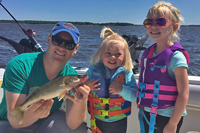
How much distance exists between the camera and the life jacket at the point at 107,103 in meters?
2.60

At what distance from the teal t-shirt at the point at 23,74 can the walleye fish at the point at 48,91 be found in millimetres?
267

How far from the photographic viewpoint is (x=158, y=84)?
223cm

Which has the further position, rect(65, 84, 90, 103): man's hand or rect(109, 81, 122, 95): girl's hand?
rect(109, 81, 122, 95): girl's hand

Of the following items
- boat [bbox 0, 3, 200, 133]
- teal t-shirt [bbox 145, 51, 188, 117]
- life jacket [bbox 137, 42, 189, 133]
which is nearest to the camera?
teal t-shirt [bbox 145, 51, 188, 117]

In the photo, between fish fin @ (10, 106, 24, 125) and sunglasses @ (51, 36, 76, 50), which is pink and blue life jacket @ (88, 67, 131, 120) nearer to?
Result: sunglasses @ (51, 36, 76, 50)

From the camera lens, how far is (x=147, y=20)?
2316mm

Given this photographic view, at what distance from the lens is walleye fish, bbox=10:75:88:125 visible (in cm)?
210

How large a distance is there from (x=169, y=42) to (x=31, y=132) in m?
2.08

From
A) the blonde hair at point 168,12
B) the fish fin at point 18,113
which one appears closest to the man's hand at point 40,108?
the fish fin at point 18,113

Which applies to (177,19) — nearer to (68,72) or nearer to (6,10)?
(68,72)

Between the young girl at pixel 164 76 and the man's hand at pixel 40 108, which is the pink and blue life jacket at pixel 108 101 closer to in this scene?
the young girl at pixel 164 76

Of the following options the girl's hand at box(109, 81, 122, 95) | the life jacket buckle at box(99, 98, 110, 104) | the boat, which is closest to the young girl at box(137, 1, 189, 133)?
the girl's hand at box(109, 81, 122, 95)

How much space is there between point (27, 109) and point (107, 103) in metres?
1.04

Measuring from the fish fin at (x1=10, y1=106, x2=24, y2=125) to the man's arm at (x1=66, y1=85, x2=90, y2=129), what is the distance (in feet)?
1.78
